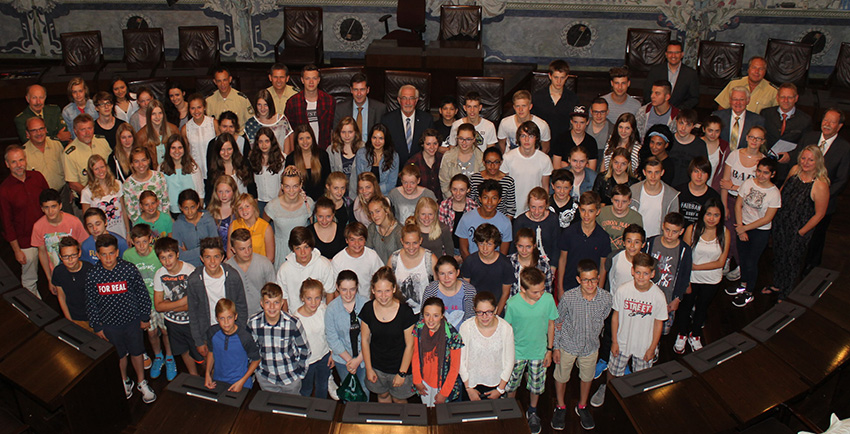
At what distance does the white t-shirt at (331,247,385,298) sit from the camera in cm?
466

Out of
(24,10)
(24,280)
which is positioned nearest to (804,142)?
(24,280)

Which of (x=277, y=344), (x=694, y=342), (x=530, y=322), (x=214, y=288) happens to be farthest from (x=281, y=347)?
(x=694, y=342)

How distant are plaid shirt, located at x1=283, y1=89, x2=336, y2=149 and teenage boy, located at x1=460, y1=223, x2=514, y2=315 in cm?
236

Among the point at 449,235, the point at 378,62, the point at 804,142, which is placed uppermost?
the point at 378,62

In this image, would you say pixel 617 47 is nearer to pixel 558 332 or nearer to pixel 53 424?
pixel 558 332

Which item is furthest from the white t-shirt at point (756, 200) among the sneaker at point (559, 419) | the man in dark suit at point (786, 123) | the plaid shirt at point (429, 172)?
the plaid shirt at point (429, 172)

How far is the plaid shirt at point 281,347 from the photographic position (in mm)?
4148

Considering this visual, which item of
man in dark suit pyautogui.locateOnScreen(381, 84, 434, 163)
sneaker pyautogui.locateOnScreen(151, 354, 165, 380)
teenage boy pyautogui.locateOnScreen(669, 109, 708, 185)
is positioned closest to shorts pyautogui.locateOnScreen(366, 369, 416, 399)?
sneaker pyautogui.locateOnScreen(151, 354, 165, 380)

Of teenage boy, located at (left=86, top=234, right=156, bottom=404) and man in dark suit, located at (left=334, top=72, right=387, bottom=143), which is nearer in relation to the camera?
teenage boy, located at (left=86, top=234, right=156, bottom=404)

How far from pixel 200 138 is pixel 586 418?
396 cm

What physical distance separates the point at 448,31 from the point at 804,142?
5191 millimetres

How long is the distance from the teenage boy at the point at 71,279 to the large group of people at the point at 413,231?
0.01 m

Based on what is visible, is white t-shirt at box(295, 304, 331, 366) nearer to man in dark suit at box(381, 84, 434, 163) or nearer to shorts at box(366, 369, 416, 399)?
shorts at box(366, 369, 416, 399)

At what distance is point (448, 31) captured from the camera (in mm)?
9727
